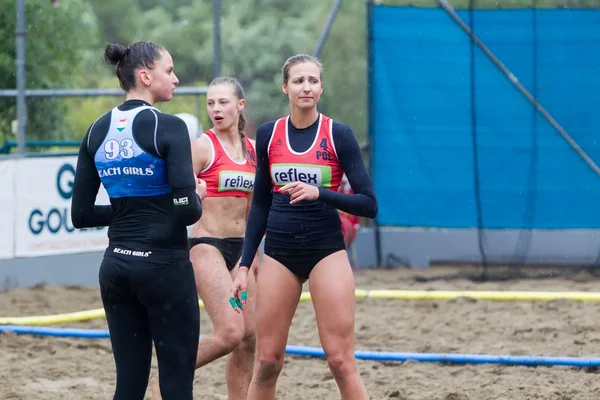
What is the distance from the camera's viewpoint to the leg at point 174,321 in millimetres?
4312

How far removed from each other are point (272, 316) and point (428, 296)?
514 centimetres

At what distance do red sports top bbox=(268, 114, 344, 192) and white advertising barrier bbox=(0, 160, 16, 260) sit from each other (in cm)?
624

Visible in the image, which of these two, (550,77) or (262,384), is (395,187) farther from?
(262,384)

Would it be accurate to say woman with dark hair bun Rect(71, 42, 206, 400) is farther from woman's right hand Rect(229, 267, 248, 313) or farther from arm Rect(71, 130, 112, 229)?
woman's right hand Rect(229, 267, 248, 313)

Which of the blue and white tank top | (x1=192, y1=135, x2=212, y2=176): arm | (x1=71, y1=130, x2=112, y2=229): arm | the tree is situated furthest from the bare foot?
the tree

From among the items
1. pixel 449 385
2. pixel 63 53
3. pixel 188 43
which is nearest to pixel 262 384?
pixel 449 385

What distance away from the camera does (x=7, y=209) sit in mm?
10617

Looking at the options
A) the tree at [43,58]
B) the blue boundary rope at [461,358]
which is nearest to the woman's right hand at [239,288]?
the blue boundary rope at [461,358]

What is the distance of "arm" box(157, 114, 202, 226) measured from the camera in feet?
13.8

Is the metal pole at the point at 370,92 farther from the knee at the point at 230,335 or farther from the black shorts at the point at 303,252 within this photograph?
the black shorts at the point at 303,252

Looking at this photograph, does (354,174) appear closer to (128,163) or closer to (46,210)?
(128,163)

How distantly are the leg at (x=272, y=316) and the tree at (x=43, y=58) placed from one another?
8.22 metres

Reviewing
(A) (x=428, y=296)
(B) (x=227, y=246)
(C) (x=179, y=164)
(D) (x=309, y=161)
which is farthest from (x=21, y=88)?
(C) (x=179, y=164)

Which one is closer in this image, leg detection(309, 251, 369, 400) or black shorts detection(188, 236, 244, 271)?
leg detection(309, 251, 369, 400)
